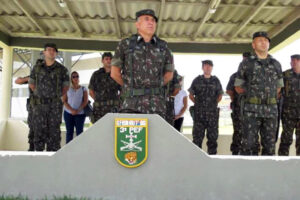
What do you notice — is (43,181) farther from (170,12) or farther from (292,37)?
(292,37)

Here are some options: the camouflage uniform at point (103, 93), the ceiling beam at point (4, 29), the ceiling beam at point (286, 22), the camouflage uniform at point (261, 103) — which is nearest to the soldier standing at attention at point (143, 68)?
the camouflage uniform at point (261, 103)

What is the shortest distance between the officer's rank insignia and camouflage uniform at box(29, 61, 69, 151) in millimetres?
2187

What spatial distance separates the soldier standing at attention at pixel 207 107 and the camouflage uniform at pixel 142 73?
88.1 inches

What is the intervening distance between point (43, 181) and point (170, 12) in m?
3.90

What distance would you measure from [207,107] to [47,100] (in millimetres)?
2489

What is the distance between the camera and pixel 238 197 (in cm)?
214

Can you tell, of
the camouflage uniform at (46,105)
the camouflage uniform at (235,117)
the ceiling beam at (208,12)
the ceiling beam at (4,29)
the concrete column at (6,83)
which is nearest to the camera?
the camouflage uniform at (46,105)

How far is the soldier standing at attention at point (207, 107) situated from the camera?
5.05 m

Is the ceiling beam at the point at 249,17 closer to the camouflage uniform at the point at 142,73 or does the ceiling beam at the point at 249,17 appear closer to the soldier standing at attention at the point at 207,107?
the soldier standing at attention at the point at 207,107

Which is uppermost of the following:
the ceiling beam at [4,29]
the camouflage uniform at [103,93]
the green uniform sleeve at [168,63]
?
the ceiling beam at [4,29]

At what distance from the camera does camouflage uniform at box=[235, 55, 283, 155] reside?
3.42 m

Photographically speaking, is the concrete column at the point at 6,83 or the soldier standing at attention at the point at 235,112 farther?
the concrete column at the point at 6,83

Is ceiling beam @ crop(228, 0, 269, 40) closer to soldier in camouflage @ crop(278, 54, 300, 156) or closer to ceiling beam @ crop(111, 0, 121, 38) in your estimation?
soldier in camouflage @ crop(278, 54, 300, 156)

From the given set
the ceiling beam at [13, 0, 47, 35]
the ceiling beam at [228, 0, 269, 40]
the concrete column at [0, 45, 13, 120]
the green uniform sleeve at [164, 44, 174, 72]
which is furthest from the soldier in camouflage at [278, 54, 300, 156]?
the concrete column at [0, 45, 13, 120]
